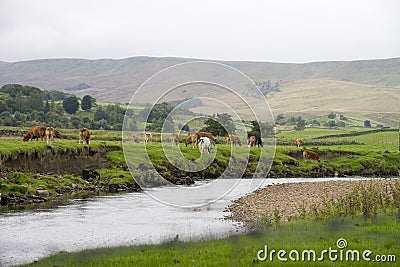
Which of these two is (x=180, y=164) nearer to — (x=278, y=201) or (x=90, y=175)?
(x=90, y=175)

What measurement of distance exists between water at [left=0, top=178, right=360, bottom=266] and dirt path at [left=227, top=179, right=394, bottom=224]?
3.91 ft

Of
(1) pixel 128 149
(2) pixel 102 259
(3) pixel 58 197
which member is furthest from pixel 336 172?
(2) pixel 102 259

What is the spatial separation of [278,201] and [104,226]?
49.6ft

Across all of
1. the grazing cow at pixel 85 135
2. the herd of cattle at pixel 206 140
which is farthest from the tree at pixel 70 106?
the grazing cow at pixel 85 135

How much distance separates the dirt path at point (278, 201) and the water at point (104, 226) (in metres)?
1.19

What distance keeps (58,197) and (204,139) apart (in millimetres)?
18476

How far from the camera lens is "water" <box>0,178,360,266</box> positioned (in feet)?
74.0

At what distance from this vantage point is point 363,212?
2411 cm

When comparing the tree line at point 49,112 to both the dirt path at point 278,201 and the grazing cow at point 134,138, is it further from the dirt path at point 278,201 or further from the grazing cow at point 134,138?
the dirt path at point 278,201

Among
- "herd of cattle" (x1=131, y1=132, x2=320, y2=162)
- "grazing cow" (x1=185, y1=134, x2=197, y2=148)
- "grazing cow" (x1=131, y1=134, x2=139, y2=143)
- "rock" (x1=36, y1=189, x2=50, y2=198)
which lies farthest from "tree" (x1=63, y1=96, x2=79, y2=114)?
"rock" (x1=36, y1=189, x2=50, y2=198)

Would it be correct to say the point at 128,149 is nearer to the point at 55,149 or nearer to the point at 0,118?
the point at 55,149

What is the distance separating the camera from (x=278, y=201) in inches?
1563

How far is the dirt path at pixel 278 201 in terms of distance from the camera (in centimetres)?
3259

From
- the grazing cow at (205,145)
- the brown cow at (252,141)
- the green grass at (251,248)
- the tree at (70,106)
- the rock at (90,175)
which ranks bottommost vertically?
the rock at (90,175)
